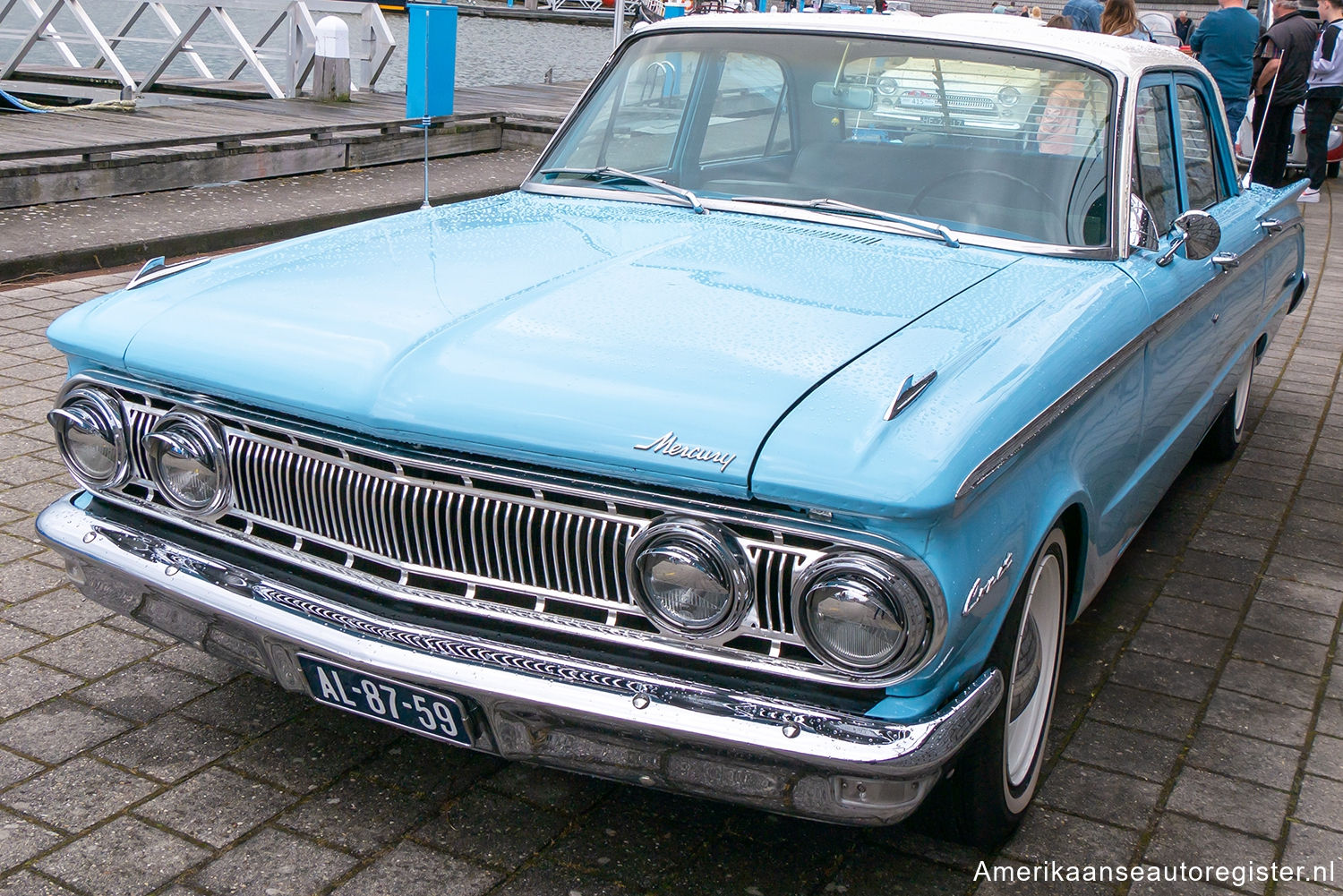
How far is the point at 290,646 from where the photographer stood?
2.56 meters

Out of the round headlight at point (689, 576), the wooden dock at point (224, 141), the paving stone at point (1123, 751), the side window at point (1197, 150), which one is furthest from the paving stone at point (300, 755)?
the wooden dock at point (224, 141)

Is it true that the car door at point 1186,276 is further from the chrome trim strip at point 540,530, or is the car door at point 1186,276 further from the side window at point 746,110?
the chrome trim strip at point 540,530

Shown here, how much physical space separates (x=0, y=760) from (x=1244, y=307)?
4.15 metres

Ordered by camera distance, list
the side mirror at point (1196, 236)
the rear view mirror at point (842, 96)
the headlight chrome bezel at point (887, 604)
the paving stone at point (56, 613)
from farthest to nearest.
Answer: the rear view mirror at point (842, 96), the paving stone at point (56, 613), the side mirror at point (1196, 236), the headlight chrome bezel at point (887, 604)

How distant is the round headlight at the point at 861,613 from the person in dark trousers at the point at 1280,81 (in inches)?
416

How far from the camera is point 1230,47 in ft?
36.9

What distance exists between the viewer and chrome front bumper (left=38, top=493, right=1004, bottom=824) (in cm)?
218

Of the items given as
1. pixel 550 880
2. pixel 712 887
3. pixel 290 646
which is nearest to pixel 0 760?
pixel 290 646

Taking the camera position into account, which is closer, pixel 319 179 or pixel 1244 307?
pixel 1244 307

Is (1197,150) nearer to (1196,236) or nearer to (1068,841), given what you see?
(1196,236)

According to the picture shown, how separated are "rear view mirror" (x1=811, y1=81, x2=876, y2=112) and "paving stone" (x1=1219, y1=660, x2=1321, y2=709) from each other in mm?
1960

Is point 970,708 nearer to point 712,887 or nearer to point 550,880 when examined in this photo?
point 712,887

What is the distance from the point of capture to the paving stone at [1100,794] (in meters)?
2.97

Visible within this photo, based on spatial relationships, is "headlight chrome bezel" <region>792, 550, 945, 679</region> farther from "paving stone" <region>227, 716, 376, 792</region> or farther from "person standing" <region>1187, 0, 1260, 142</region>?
"person standing" <region>1187, 0, 1260, 142</region>
